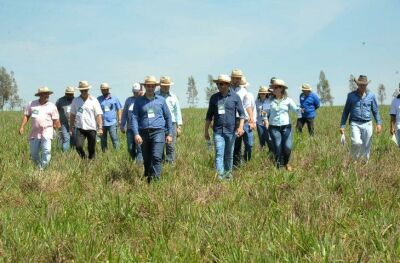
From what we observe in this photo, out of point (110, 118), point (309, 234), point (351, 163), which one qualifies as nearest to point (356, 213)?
point (309, 234)

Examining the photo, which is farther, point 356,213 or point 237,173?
point 237,173

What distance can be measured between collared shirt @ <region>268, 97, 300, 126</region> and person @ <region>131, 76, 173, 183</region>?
216cm

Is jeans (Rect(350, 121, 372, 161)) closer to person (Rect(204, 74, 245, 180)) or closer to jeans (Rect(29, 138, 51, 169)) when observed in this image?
person (Rect(204, 74, 245, 180))

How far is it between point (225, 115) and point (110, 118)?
4.28 meters

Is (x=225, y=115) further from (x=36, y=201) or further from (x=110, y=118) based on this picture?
(x=110, y=118)

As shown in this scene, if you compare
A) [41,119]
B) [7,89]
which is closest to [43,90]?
[41,119]

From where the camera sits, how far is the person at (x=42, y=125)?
27.7ft

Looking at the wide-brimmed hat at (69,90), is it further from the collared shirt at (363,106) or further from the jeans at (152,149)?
the collared shirt at (363,106)

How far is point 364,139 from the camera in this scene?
8523 mm

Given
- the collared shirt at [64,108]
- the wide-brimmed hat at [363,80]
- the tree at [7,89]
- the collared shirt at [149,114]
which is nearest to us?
the collared shirt at [149,114]

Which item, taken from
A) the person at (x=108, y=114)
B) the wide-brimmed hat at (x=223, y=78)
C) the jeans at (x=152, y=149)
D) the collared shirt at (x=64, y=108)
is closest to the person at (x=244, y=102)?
the wide-brimmed hat at (x=223, y=78)

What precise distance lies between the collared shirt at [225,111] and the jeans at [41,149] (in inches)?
130

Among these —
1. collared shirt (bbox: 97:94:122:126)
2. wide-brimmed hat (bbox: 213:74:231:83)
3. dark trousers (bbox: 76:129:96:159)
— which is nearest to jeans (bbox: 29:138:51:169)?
dark trousers (bbox: 76:129:96:159)

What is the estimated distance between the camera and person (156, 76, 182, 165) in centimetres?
869
